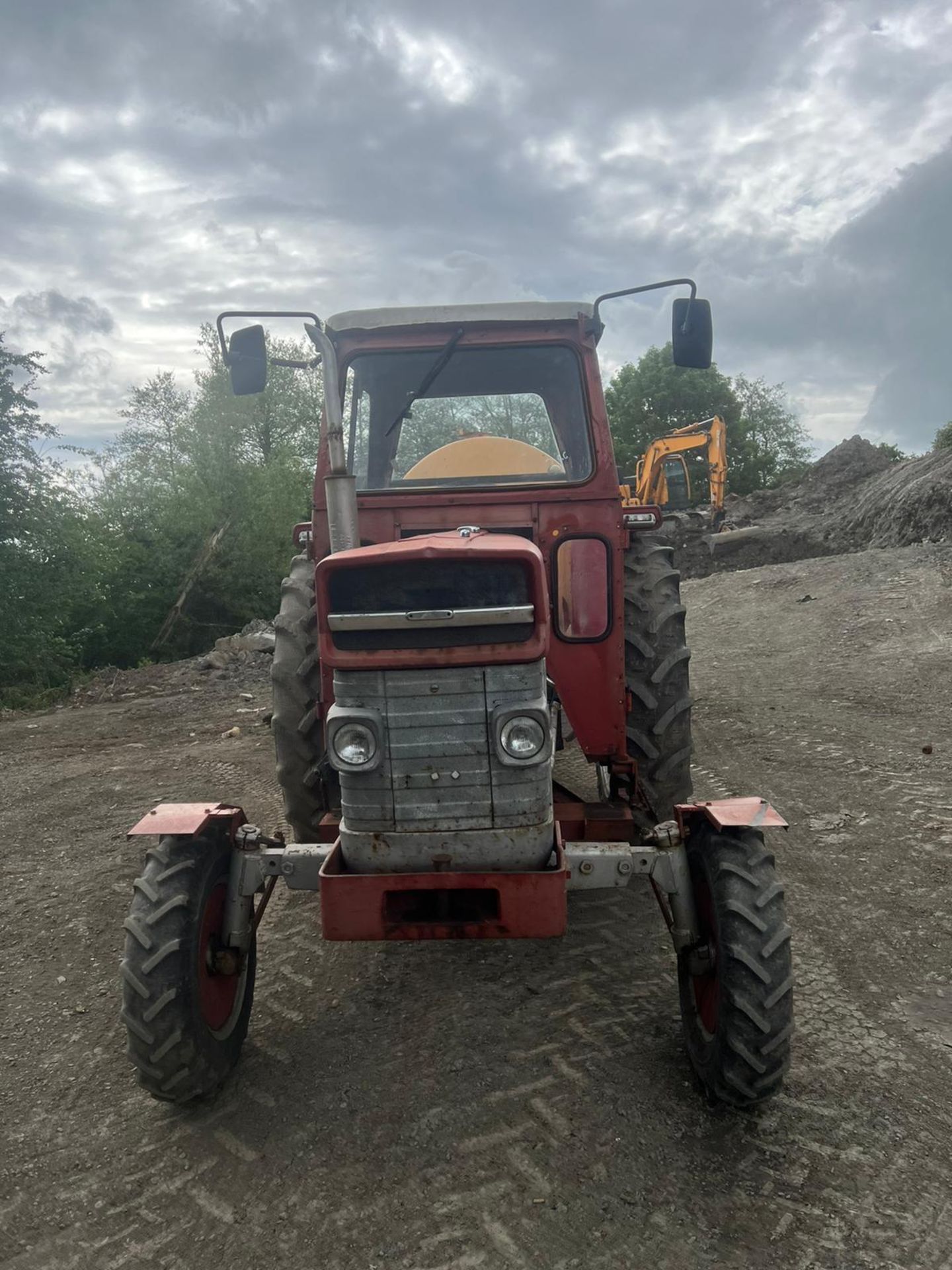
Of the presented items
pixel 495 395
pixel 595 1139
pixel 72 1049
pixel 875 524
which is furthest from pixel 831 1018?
pixel 875 524

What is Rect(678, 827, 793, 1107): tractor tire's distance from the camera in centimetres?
253

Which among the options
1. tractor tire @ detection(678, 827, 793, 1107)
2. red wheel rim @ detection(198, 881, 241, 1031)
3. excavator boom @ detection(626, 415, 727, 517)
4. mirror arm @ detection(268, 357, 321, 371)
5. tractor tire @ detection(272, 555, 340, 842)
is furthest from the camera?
excavator boom @ detection(626, 415, 727, 517)

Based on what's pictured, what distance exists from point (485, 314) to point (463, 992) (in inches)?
110

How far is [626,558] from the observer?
4.22 m

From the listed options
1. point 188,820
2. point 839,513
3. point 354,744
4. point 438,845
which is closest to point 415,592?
point 354,744

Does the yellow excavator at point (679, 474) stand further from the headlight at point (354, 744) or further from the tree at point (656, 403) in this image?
the headlight at point (354, 744)

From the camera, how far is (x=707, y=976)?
281 centimetres

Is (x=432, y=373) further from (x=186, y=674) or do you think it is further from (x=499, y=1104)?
(x=186, y=674)

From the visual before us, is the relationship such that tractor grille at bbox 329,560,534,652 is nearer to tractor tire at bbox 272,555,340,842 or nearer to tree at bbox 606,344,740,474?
tractor tire at bbox 272,555,340,842

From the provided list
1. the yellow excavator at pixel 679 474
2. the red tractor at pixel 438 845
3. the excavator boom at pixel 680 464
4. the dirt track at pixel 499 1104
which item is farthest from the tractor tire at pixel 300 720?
the excavator boom at pixel 680 464

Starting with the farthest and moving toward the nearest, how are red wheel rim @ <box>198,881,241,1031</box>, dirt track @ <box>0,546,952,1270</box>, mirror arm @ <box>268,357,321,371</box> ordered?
mirror arm @ <box>268,357,321,371</box>, red wheel rim @ <box>198,881,241,1031</box>, dirt track @ <box>0,546,952,1270</box>

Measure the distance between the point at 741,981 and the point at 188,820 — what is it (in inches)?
68.3

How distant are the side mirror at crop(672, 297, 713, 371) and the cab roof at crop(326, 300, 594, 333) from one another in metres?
0.41

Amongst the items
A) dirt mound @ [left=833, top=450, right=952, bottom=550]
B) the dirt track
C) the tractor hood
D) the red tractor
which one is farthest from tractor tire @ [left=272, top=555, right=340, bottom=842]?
dirt mound @ [left=833, top=450, right=952, bottom=550]
